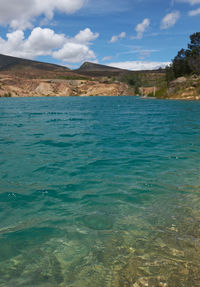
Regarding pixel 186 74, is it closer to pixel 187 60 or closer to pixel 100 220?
pixel 187 60

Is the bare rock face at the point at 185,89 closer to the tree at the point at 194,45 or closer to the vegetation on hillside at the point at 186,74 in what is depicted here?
the vegetation on hillside at the point at 186,74

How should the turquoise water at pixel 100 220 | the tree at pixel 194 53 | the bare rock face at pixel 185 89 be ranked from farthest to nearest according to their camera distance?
1. the tree at pixel 194 53
2. the bare rock face at pixel 185 89
3. the turquoise water at pixel 100 220

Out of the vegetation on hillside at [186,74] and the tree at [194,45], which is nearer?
the vegetation on hillside at [186,74]

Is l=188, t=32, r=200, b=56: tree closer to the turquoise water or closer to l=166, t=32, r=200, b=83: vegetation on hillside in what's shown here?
l=166, t=32, r=200, b=83: vegetation on hillside

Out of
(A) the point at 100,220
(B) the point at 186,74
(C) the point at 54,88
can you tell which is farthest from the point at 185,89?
(C) the point at 54,88

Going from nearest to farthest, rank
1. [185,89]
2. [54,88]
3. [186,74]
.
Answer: [185,89] < [186,74] < [54,88]

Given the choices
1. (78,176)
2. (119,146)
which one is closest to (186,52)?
(119,146)

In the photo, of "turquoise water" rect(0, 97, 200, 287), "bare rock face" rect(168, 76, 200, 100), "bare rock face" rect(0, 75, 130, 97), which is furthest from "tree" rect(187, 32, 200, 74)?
"turquoise water" rect(0, 97, 200, 287)

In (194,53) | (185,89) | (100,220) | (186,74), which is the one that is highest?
(194,53)

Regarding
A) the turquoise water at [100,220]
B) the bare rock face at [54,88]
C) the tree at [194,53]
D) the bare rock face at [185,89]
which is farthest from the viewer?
the bare rock face at [54,88]

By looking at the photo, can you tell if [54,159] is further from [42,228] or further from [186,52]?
[186,52]

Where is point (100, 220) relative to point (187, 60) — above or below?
below

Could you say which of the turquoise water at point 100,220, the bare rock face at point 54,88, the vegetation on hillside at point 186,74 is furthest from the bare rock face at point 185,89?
the bare rock face at point 54,88

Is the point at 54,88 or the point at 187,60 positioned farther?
the point at 54,88
